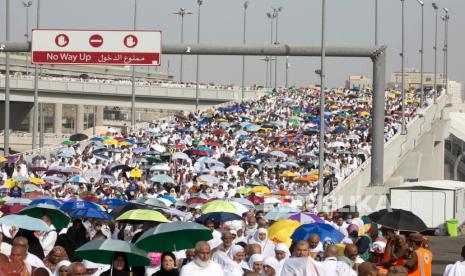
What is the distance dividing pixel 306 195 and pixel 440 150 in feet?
164

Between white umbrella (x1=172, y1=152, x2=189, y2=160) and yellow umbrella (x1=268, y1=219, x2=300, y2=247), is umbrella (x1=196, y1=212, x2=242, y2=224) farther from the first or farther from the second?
white umbrella (x1=172, y1=152, x2=189, y2=160)

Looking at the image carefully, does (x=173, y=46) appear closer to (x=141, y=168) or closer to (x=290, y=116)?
(x=141, y=168)

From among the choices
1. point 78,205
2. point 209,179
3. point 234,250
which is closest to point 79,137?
point 209,179

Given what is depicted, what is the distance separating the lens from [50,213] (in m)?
17.8

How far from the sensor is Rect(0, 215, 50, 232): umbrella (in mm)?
15398

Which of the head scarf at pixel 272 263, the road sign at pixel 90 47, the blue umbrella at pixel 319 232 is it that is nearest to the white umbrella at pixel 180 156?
the road sign at pixel 90 47

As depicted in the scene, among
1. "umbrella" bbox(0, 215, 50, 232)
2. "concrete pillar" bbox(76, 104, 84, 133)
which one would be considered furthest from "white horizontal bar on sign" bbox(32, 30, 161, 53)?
"concrete pillar" bbox(76, 104, 84, 133)

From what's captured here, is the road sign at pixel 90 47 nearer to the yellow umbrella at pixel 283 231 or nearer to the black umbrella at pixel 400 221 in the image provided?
the yellow umbrella at pixel 283 231

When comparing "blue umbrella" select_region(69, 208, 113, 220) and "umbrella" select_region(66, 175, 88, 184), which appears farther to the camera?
"umbrella" select_region(66, 175, 88, 184)

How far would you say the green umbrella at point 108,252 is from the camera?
12.7 m

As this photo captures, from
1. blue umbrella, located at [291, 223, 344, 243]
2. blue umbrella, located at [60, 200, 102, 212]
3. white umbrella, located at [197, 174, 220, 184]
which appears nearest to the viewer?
blue umbrella, located at [291, 223, 344, 243]

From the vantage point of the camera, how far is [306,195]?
117ft

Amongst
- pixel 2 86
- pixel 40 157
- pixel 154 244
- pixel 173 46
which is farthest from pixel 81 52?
pixel 2 86

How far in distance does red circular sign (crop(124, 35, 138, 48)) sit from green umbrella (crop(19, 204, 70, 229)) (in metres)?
18.1
